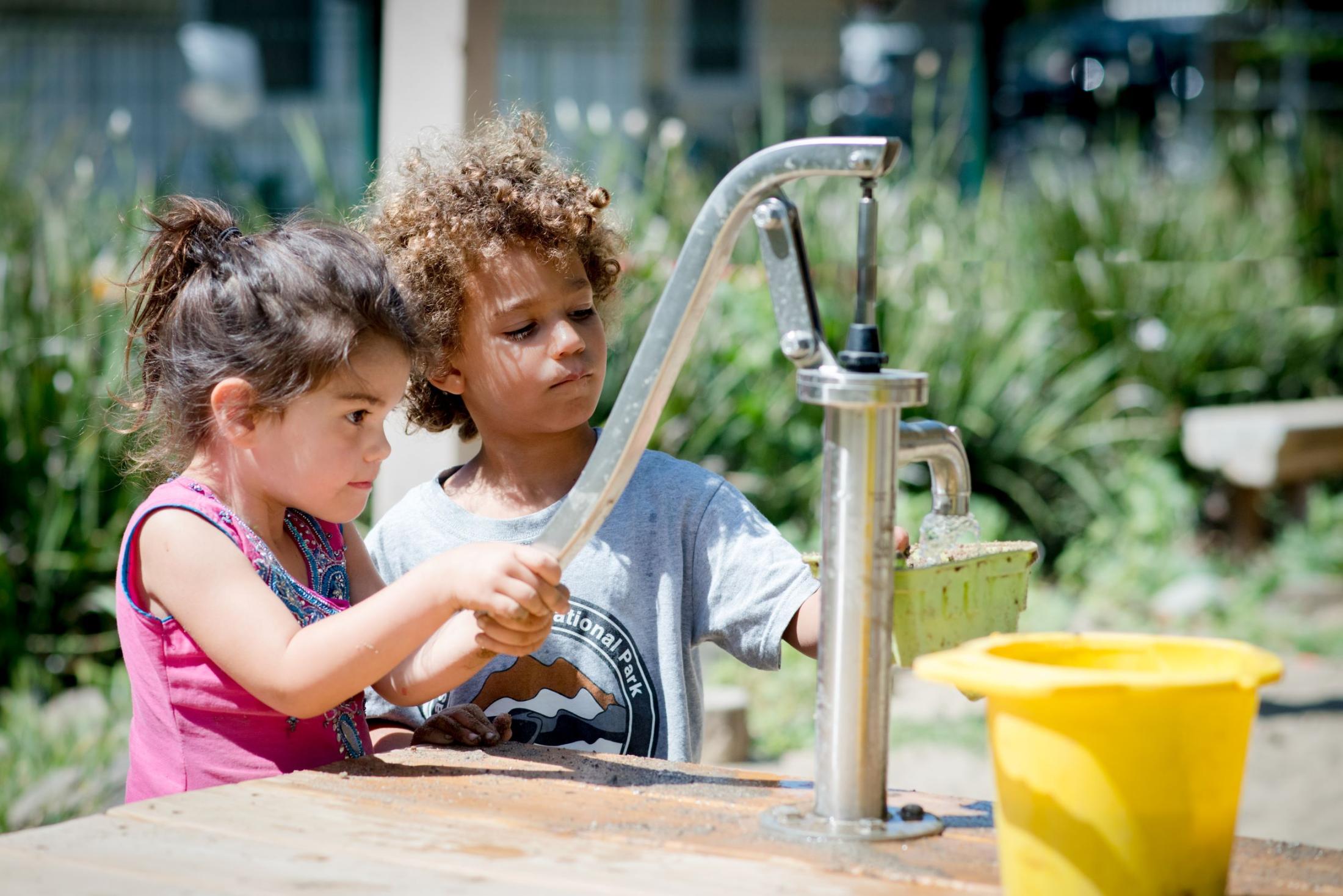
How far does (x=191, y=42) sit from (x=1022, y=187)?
6.35 meters

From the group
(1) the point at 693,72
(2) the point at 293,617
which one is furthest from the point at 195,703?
(1) the point at 693,72

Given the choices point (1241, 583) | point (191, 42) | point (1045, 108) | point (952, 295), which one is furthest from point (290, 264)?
point (1045, 108)

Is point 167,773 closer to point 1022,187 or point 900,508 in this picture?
point 900,508

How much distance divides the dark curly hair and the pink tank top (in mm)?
137

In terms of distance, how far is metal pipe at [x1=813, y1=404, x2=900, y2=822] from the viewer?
1178mm

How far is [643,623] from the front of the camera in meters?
1.87

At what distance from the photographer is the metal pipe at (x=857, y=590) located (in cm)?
118

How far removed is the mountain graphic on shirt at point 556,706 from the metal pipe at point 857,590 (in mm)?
657

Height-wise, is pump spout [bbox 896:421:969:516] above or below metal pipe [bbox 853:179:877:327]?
below

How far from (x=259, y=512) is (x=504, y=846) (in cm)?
66

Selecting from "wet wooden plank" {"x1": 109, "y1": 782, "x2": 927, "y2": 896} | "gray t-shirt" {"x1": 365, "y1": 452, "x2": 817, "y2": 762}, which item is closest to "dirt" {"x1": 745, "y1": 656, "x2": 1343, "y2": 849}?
"gray t-shirt" {"x1": 365, "y1": 452, "x2": 817, "y2": 762}

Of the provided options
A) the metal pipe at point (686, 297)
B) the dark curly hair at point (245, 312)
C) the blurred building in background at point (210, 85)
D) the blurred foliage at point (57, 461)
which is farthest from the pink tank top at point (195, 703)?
the blurred building in background at point (210, 85)

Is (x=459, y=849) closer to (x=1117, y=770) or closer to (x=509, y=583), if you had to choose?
(x=509, y=583)

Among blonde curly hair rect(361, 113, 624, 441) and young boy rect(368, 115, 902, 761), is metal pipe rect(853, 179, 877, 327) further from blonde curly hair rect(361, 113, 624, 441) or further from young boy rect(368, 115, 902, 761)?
blonde curly hair rect(361, 113, 624, 441)
